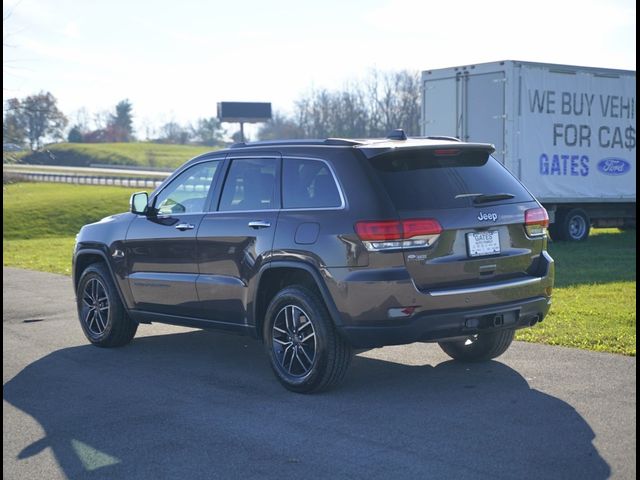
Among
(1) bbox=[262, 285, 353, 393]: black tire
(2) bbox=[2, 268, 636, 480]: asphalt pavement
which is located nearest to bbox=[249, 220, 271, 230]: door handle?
(1) bbox=[262, 285, 353, 393]: black tire

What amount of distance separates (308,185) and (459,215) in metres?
1.23

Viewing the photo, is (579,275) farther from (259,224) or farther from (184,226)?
(259,224)

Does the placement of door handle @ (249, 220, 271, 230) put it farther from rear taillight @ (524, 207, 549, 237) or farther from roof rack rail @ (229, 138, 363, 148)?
rear taillight @ (524, 207, 549, 237)

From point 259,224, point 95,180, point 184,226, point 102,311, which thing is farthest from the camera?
point 95,180

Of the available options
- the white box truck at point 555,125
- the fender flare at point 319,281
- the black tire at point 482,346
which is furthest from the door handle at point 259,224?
the white box truck at point 555,125

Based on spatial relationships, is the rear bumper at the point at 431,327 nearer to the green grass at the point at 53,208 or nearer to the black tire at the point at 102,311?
the black tire at the point at 102,311

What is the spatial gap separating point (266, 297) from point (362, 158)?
1.40 metres

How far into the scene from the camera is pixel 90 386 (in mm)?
7637

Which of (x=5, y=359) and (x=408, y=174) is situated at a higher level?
(x=408, y=174)

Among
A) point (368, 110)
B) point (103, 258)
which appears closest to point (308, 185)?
point (103, 258)

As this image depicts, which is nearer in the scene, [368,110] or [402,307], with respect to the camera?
[402,307]

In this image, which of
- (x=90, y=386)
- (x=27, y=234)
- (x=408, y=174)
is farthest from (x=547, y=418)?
(x=27, y=234)

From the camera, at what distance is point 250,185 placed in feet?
25.7

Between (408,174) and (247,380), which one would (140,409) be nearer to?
(247,380)
